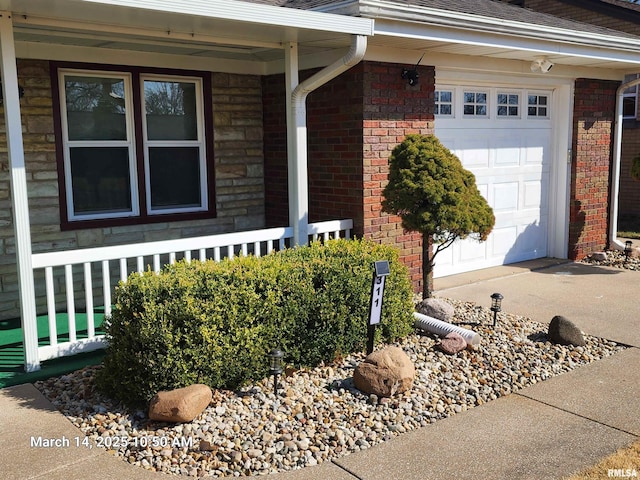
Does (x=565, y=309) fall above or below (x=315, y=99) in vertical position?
below

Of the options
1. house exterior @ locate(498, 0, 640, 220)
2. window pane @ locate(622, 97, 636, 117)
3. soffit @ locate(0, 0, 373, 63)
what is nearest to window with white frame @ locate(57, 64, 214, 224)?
soffit @ locate(0, 0, 373, 63)

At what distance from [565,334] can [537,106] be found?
4323 mm

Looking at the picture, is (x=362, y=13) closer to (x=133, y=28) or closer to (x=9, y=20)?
(x=133, y=28)

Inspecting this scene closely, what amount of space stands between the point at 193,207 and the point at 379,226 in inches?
83.9

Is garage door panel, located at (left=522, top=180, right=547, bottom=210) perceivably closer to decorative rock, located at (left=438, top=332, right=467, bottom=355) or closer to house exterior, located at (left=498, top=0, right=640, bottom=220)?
decorative rock, located at (left=438, top=332, right=467, bottom=355)

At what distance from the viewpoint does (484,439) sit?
12.9ft

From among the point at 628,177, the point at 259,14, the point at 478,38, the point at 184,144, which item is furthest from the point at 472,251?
the point at 628,177

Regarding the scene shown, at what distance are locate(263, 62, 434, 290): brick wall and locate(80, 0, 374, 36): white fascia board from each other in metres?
1.03

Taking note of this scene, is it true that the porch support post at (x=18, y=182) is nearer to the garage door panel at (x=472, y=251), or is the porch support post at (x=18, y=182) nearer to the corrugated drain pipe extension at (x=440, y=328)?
the corrugated drain pipe extension at (x=440, y=328)

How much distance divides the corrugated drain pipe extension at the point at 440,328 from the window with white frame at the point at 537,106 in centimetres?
419

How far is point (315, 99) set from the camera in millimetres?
7148

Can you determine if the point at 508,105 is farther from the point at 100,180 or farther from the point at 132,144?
the point at 100,180

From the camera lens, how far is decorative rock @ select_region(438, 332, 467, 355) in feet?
17.3

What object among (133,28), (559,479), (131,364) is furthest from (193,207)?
(559,479)
